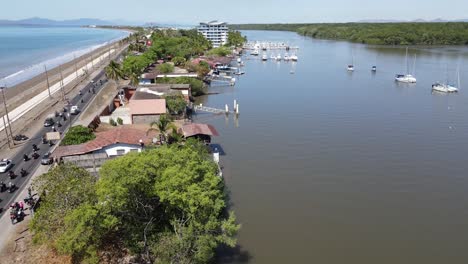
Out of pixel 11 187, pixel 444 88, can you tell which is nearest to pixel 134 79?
pixel 11 187

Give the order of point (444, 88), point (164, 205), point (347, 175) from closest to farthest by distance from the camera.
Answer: point (164, 205) < point (347, 175) < point (444, 88)

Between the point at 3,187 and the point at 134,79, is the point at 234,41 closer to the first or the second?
the point at 134,79

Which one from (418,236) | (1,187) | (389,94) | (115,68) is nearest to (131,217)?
(1,187)

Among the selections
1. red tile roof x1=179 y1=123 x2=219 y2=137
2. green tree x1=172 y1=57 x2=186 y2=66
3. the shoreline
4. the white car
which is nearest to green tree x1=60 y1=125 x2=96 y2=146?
the white car

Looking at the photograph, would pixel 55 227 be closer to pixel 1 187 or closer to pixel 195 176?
pixel 195 176

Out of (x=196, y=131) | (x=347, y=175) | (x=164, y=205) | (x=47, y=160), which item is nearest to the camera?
(x=164, y=205)

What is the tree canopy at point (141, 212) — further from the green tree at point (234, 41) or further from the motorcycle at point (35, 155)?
the green tree at point (234, 41)

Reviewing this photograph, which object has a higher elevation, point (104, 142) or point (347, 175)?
point (104, 142)
